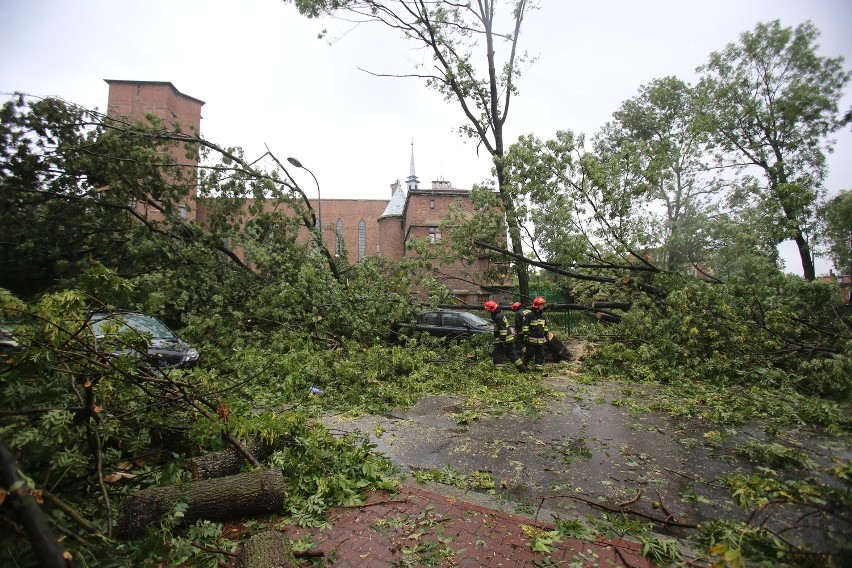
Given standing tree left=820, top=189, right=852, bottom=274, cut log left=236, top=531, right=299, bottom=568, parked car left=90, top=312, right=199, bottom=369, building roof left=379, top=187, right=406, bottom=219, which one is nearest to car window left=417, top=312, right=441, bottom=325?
parked car left=90, top=312, right=199, bottom=369

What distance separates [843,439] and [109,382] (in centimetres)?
519

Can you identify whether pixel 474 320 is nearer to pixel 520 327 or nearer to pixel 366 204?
pixel 520 327

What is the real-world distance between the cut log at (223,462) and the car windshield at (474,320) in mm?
7591

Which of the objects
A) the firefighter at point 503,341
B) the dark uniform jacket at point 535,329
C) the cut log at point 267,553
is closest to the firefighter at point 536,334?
the dark uniform jacket at point 535,329

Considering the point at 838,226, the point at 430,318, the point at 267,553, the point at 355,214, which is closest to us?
the point at 267,553

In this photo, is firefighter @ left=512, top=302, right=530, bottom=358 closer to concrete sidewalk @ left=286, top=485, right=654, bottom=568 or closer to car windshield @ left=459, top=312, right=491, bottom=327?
car windshield @ left=459, top=312, right=491, bottom=327

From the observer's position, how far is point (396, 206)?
128ft

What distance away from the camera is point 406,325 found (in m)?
10.1

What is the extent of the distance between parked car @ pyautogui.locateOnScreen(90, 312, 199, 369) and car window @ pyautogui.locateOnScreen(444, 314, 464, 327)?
5.76 meters

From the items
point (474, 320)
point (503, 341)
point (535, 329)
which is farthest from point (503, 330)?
point (474, 320)

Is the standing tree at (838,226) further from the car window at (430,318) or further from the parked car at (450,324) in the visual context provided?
the car window at (430,318)

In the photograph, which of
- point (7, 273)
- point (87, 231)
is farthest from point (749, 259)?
point (7, 273)

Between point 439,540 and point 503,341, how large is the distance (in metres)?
6.33

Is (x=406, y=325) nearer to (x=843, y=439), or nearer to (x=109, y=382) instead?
(x=109, y=382)
